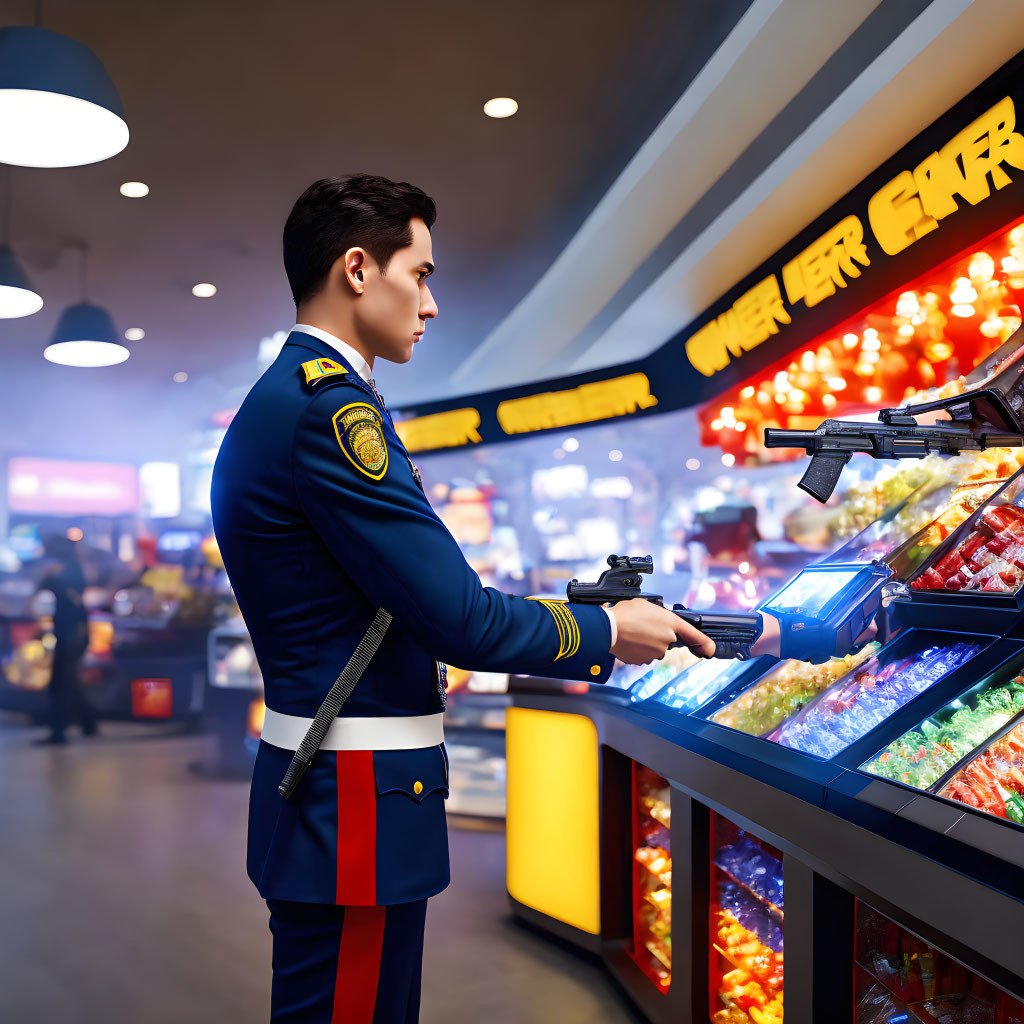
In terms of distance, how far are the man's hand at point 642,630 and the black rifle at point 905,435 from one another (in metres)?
0.57

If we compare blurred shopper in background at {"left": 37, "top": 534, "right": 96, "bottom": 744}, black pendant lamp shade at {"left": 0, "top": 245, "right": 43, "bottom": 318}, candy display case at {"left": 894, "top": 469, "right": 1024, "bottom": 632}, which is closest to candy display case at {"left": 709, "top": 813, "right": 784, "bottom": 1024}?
candy display case at {"left": 894, "top": 469, "right": 1024, "bottom": 632}

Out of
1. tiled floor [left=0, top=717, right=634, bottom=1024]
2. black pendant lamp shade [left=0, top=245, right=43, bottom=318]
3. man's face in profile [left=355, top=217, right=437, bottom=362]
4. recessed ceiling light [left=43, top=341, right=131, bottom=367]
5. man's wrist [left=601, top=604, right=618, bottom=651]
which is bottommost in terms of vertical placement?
tiled floor [left=0, top=717, right=634, bottom=1024]

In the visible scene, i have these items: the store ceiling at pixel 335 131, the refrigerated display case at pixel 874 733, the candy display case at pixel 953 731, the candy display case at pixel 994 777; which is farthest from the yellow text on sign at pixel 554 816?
the store ceiling at pixel 335 131

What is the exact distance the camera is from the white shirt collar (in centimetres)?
124

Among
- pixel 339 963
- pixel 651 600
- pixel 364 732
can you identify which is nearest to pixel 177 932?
pixel 339 963

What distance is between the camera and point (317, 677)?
115cm

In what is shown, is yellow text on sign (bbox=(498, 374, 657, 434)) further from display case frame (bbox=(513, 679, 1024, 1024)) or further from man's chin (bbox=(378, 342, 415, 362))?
man's chin (bbox=(378, 342, 415, 362))

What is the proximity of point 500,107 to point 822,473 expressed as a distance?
255cm

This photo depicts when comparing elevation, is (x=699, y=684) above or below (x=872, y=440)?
below

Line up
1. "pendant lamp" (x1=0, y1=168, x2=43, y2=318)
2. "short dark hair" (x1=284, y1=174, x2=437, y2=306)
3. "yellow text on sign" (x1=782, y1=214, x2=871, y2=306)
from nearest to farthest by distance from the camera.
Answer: "short dark hair" (x1=284, y1=174, x2=437, y2=306) < "yellow text on sign" (x1=782, y1=214, x2=871, y2=306) < "pendant lamp" (x1=0, y1=168, x2=43, y2=318)

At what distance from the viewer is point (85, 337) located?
5062 millimetres

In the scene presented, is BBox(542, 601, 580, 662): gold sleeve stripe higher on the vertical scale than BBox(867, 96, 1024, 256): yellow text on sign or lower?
lower

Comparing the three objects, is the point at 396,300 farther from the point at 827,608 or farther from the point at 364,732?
the point at 827,608

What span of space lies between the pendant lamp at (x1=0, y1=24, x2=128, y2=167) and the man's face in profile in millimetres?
1938
